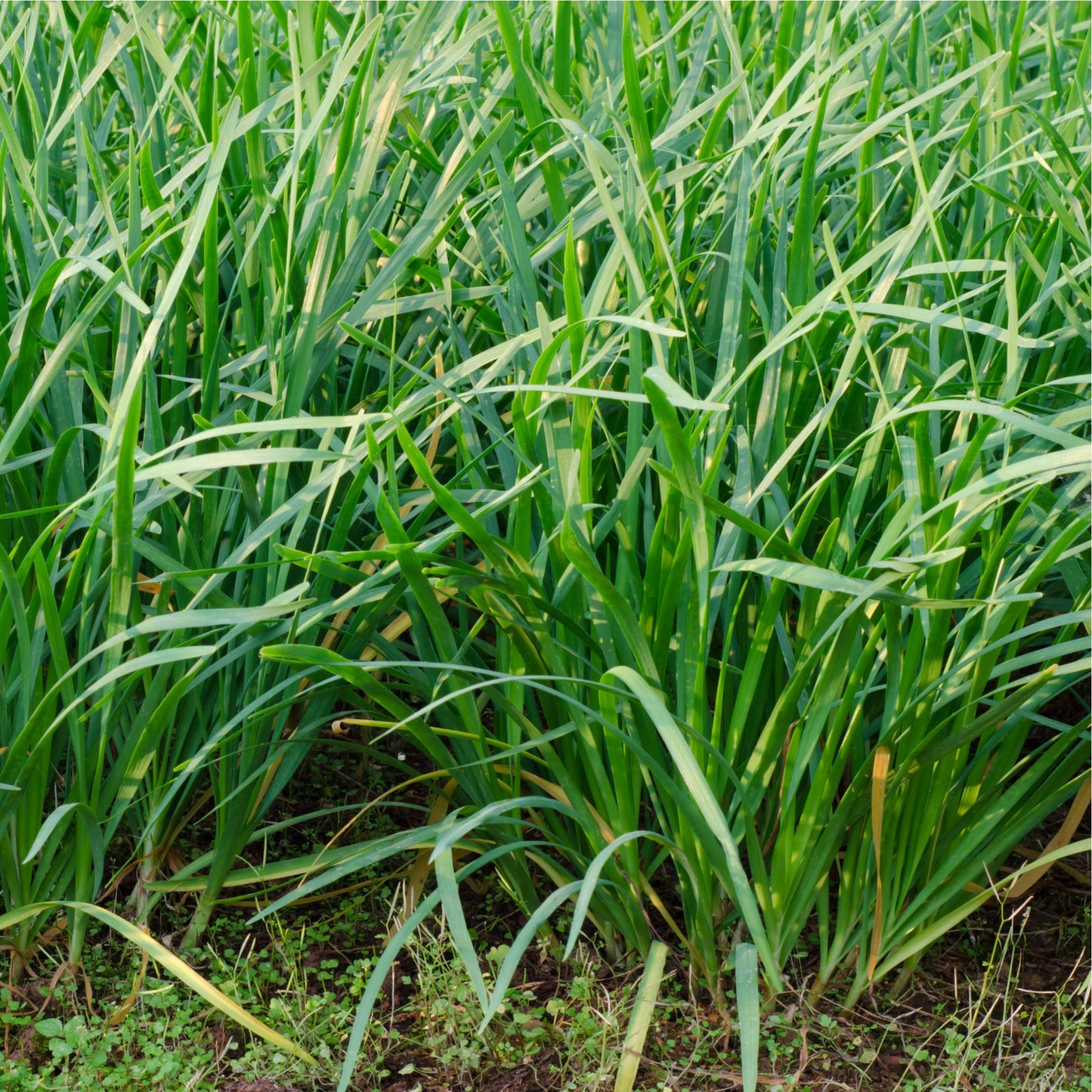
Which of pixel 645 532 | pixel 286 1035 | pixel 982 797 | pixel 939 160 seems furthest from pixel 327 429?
pixel 939 160

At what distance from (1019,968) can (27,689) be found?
102 cm

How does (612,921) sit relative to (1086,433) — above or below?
below

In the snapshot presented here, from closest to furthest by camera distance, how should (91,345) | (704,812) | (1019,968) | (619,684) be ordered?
(704,812)
(619,684)
(1019,968)
(91,345)

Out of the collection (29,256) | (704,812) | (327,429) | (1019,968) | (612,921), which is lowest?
(1019,968)

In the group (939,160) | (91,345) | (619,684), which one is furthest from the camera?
(939,160)

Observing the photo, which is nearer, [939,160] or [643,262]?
[643,262]

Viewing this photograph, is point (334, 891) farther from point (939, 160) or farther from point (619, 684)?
point (939, 160)

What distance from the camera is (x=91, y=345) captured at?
1.28m

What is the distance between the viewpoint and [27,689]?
1029mm

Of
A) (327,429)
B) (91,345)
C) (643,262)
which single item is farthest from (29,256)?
(643,262)

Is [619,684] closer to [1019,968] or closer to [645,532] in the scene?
[645,532]

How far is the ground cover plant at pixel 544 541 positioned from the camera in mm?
959

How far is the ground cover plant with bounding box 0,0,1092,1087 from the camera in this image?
0.96 meters

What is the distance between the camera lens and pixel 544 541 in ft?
3.30
